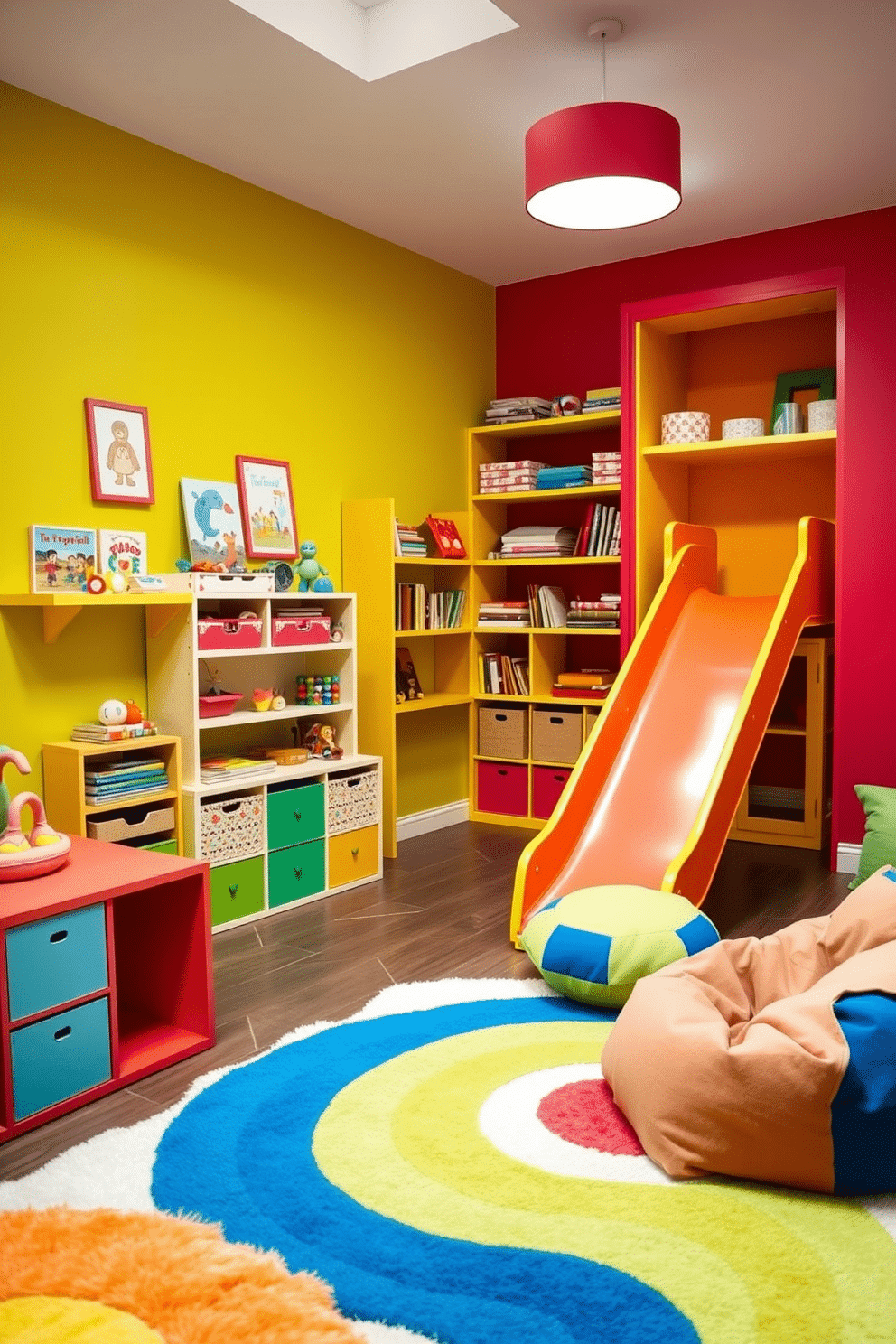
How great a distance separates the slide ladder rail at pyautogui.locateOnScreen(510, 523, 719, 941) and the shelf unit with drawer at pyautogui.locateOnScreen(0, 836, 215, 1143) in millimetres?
1200

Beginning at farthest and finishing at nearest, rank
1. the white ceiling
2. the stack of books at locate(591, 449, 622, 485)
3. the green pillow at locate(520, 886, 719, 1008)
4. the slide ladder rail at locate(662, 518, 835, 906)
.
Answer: the stack of books at locate(591, 449, 622, 485) < the slide ladder rail at locate(662, 518, 835, 906) < the white ceiling < the green pillow at locate(520, 886, 719, 1008)

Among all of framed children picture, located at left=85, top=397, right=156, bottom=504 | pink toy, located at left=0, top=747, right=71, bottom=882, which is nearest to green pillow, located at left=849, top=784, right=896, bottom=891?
pink toy, located at left=0, top=747, right=71, bottom=882

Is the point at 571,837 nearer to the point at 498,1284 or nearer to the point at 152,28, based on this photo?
the point at 498,1284

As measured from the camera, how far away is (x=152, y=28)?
11.1ft

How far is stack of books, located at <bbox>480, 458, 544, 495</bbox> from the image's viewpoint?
5785 mm

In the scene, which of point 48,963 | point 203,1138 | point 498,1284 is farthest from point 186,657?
point 498,1284

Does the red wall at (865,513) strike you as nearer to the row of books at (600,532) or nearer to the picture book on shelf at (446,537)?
the row of books at (600,532)

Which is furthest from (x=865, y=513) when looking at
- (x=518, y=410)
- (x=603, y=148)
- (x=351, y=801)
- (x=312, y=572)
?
(x=351, y=801)

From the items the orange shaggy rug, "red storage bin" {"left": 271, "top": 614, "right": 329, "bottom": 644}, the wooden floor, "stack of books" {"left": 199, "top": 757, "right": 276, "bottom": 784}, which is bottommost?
the wooden floor

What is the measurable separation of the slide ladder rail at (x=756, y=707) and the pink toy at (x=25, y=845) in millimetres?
1928

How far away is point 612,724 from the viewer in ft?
14.5

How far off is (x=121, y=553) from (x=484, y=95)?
7.04 ft

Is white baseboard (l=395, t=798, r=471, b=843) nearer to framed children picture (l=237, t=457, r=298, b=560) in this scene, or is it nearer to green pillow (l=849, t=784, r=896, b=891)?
framed children picture (l=237, t=457, r=298, b=560)

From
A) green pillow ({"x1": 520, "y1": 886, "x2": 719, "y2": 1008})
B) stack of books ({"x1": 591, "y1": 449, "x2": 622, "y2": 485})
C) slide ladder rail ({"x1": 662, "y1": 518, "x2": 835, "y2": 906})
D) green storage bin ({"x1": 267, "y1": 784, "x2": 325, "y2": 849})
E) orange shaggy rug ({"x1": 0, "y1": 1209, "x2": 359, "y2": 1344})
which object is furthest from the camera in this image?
stack of books ({"x1": 591, "y1": 449, "x2": 622, "y2": 485})
